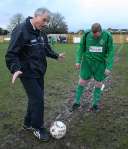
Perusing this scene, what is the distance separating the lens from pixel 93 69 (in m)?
9.48

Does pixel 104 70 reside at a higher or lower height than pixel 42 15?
lower

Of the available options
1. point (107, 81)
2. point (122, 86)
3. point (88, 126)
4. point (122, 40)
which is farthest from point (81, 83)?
point (122, 40)

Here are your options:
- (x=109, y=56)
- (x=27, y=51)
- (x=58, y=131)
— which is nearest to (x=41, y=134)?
(x=58, y=131)

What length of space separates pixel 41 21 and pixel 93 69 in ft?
9.46

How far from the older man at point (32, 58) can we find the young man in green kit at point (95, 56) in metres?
2.04

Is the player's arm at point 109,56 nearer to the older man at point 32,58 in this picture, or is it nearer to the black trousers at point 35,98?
the older man at point 32,58

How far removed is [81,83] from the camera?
9703 millimetres

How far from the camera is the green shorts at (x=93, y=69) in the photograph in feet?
30.9

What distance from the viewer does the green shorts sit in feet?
30.9

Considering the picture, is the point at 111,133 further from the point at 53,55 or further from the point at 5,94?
the point at 5,94

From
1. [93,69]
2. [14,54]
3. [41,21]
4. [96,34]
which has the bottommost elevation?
[93,69]

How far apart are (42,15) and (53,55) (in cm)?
109

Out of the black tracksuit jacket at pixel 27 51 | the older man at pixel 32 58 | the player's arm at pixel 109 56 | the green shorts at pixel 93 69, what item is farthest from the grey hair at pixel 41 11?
the green shorts at pixel 93 69

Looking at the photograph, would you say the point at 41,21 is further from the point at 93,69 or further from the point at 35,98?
the point at 93,69
